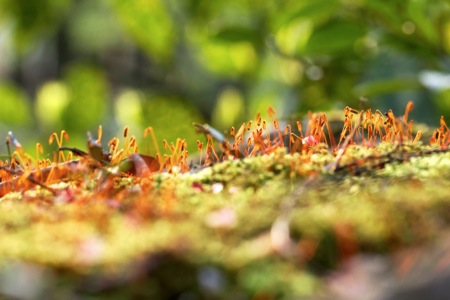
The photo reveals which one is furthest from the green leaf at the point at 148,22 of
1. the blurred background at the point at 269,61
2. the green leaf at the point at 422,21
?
the green leaf at the point at 422,21

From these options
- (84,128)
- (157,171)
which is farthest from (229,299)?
(84,128)

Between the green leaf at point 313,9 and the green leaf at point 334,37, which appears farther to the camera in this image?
the green leaf at point 334,37

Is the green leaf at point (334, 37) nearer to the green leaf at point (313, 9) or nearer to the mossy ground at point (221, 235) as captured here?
the green leaf at point (313, 9)

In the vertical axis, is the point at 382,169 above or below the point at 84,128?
above

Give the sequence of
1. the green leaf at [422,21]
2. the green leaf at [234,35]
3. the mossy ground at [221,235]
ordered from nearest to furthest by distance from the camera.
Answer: the mossy ground at [221,235] < the green leaf at [422,21] < the green leaf at [234,35]

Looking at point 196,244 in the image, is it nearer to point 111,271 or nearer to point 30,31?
point 111,271

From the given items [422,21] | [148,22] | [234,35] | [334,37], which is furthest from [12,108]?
[422,21]
